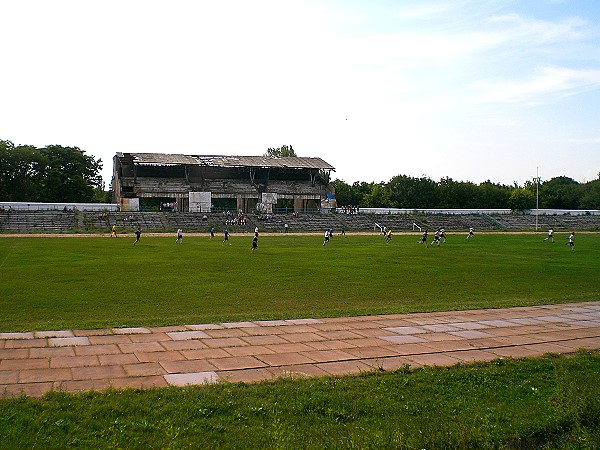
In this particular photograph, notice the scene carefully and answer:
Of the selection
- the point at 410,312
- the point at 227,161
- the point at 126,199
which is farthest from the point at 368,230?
the point at 410,312

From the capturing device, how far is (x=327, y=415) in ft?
21.2

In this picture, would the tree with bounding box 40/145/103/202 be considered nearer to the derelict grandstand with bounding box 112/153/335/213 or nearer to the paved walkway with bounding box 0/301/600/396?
the derelict grandstand with bounding box 112/153/335/213

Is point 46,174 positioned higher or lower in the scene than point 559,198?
higher

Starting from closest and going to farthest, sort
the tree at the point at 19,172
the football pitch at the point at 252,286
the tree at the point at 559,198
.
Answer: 1. the football pitch at the point at 252,286
2. the tree at the point at 19,172
3. the tree at the point at 559,198

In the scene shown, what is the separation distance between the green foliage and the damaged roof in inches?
2902

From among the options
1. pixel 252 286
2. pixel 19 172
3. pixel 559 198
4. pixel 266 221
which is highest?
pixel 19 172

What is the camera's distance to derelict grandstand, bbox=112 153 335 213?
78.5m

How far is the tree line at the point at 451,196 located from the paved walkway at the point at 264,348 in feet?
300

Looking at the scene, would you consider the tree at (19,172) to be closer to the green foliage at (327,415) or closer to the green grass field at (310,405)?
the green grass field at (310,405)

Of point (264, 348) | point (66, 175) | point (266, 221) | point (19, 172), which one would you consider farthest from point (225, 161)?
point (264, 348)

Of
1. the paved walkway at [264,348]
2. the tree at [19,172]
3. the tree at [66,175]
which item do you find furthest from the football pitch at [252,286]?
the tree at [66,175]

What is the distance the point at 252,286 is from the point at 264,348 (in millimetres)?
10374

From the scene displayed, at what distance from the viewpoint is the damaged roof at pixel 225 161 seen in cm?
7888

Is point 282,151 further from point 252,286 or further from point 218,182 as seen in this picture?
point 252,286
